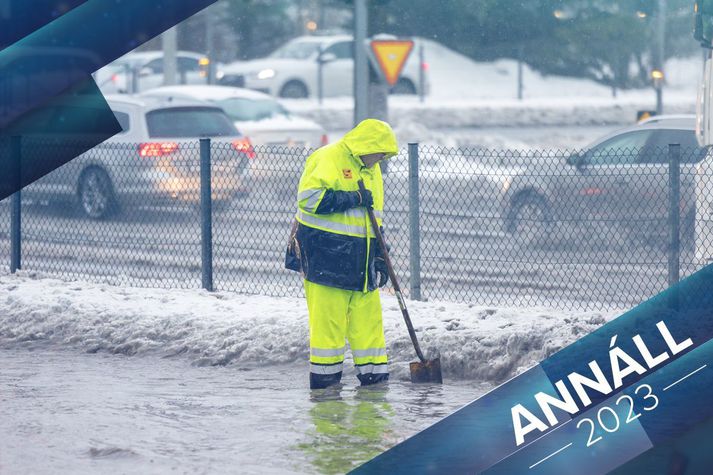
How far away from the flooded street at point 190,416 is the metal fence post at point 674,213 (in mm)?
2028

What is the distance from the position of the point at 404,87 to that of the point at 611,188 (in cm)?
2188

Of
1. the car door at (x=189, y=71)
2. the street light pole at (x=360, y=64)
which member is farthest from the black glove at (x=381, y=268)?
the car door at (x=189, y=71)

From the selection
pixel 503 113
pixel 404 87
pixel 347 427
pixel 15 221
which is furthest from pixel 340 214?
pixel 404 87

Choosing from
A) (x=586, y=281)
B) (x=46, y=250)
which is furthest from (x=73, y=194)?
(x=586, y=281)

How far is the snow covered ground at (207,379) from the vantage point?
7098 millimetres

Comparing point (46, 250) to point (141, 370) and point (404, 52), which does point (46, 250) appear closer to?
point (141, 370)

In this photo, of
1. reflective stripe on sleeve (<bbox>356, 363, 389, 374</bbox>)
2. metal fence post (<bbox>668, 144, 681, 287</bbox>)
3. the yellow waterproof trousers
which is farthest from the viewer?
metal fence post (<bbox>668, 144, 681, 287</bbox>)

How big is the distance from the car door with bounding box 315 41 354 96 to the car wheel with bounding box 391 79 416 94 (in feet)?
3.71

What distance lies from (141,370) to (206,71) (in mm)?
23939

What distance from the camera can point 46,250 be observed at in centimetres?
1317
